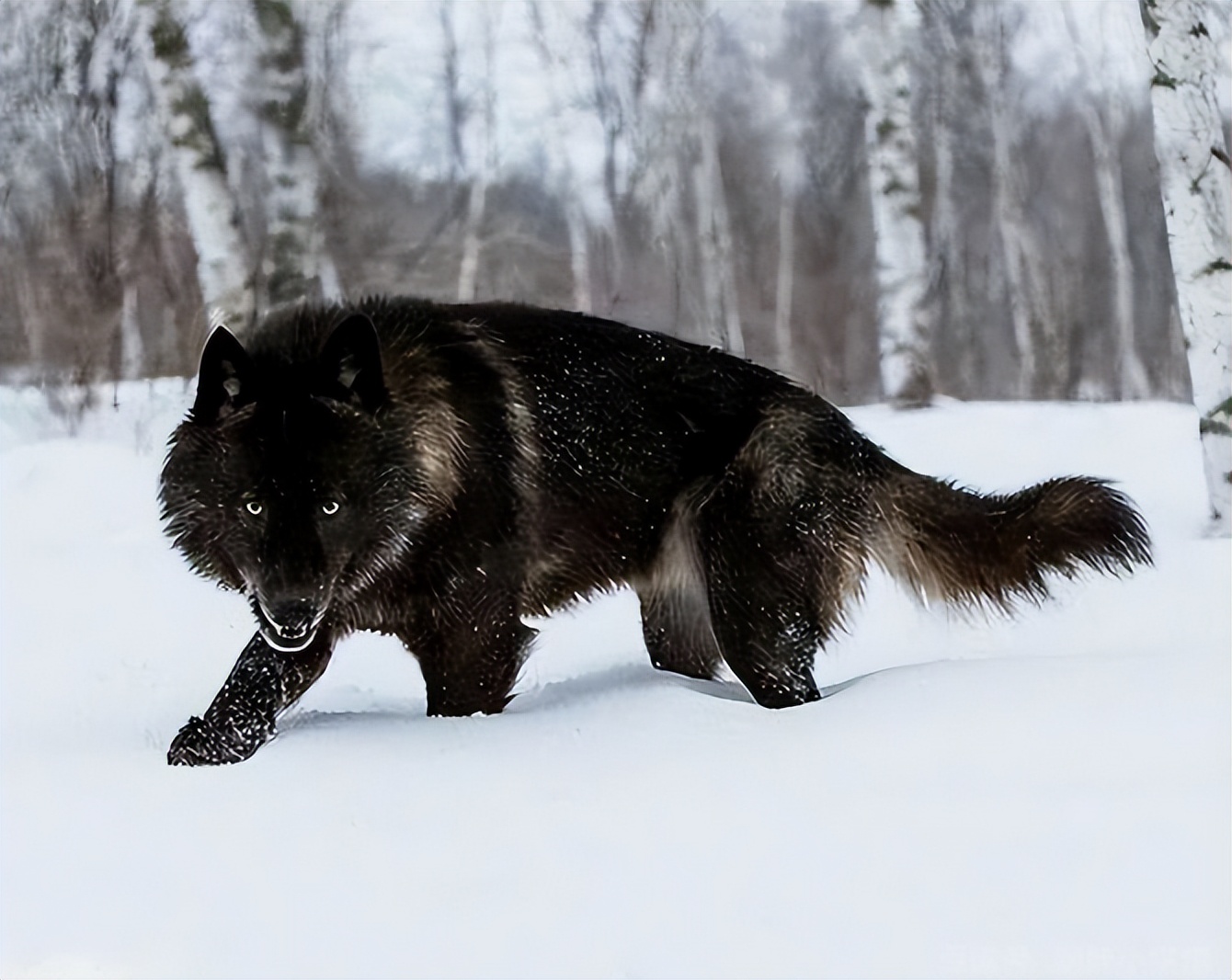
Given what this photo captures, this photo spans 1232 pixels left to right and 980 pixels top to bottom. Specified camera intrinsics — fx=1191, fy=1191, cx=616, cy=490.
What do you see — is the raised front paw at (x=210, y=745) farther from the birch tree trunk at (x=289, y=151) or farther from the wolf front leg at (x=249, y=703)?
the birch tree trunk at (x=289, y=151)

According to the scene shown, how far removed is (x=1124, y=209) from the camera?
13453mm

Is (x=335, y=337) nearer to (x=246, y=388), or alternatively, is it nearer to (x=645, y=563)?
(x=246, y=388)

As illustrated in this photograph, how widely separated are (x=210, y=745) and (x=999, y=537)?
2.46 m

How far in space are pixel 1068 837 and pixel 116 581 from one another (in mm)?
4110

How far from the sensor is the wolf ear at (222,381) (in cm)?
321

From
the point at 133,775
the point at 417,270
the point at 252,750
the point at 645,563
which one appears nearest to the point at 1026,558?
the point at 645,563

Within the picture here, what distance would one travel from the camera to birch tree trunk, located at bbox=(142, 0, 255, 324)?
748cm

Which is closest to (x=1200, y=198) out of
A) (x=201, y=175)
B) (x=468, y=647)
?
(x=468, y=647)

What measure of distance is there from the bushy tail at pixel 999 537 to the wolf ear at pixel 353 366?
160 centimetres

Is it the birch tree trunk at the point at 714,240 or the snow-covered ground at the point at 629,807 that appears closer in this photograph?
the snow-covered ground at the point at 629,807

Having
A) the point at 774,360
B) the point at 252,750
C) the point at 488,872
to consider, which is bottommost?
the point at 774,360

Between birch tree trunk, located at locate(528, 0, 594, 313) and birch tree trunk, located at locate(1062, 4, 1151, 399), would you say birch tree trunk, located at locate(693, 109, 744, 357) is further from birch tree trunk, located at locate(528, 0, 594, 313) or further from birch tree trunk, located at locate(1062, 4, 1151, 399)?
birch tree trunk, located at locate(1062, 4, 1151, 399)

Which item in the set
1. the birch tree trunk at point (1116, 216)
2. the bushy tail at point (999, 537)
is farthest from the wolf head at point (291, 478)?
the birch tree trunk at point (1116, 216)

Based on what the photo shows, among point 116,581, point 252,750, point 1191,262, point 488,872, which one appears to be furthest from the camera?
point 1191,262
